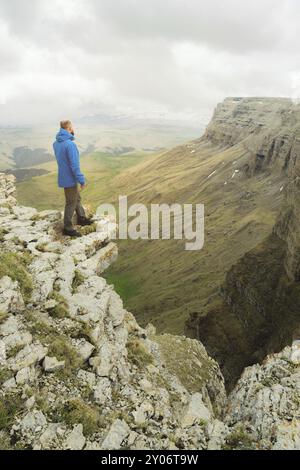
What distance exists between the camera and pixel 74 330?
14844mm

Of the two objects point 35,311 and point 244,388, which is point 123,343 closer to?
point 35,311

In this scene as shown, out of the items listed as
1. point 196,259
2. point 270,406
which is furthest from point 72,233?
point 196,259

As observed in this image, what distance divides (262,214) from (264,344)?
A: 85.9 meters

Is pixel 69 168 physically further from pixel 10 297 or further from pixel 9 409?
pixel 9 409

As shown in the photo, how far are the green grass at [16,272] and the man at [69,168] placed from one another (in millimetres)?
4396

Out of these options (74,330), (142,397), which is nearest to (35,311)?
(74,330)

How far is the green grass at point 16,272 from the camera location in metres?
15.6

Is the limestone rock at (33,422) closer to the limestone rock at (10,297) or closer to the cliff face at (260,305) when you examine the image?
the limestone rock at (10,297)

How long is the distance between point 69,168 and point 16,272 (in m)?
Result: 5.85

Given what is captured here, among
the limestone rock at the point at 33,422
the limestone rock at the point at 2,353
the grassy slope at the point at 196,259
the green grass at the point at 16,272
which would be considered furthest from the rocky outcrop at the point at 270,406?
the grassy slope at the point at 196,259

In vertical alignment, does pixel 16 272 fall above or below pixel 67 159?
below

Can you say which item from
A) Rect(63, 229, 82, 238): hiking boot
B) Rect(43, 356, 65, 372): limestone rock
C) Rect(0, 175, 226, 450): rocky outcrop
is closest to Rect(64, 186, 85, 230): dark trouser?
Rect(63, 229, 82, 238): hiking boot

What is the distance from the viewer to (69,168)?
19.0 m

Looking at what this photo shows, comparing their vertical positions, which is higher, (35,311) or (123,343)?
(35,311)
